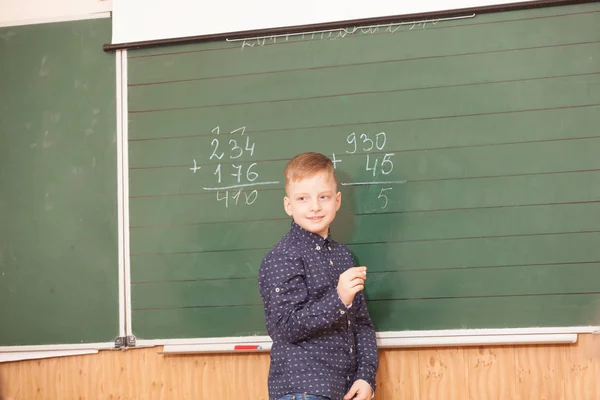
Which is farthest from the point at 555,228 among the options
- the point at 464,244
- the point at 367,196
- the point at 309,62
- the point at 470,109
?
the point at 309,62

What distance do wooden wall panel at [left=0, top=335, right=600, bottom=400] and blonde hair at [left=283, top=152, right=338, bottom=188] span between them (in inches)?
32.0

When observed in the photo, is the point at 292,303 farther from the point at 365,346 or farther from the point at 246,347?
the point at 246,347

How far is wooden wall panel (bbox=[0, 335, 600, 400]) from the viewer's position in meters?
2.39

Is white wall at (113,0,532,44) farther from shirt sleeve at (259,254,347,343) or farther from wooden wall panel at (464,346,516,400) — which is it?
wooden wall panel at (464,346,516,400)

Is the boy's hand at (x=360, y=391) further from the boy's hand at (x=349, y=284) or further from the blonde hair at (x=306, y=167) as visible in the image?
the blonde hair at (x=306, y=167)

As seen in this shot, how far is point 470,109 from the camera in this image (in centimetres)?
245

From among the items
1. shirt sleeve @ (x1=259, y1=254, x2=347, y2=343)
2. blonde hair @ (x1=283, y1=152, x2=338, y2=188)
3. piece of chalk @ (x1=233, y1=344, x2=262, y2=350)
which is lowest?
piece of chalk @ (x1=233, y1=344, x2=262, y2=350)

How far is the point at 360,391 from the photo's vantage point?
215 cm

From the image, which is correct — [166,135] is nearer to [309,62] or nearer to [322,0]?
[309,62]

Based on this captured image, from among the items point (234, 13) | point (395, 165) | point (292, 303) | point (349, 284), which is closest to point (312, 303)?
point (292, 303)

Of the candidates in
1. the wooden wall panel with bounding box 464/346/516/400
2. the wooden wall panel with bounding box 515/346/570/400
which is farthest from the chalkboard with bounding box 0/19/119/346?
the wooden wall panel with bounding box 515/346/570/400

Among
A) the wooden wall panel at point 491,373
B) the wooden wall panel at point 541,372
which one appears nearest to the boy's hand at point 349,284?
the wooden wall panel at point 491,373

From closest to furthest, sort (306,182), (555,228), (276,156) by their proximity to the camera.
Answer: (306,182) < (555,228) < (276,156)

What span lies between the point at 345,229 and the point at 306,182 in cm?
42
